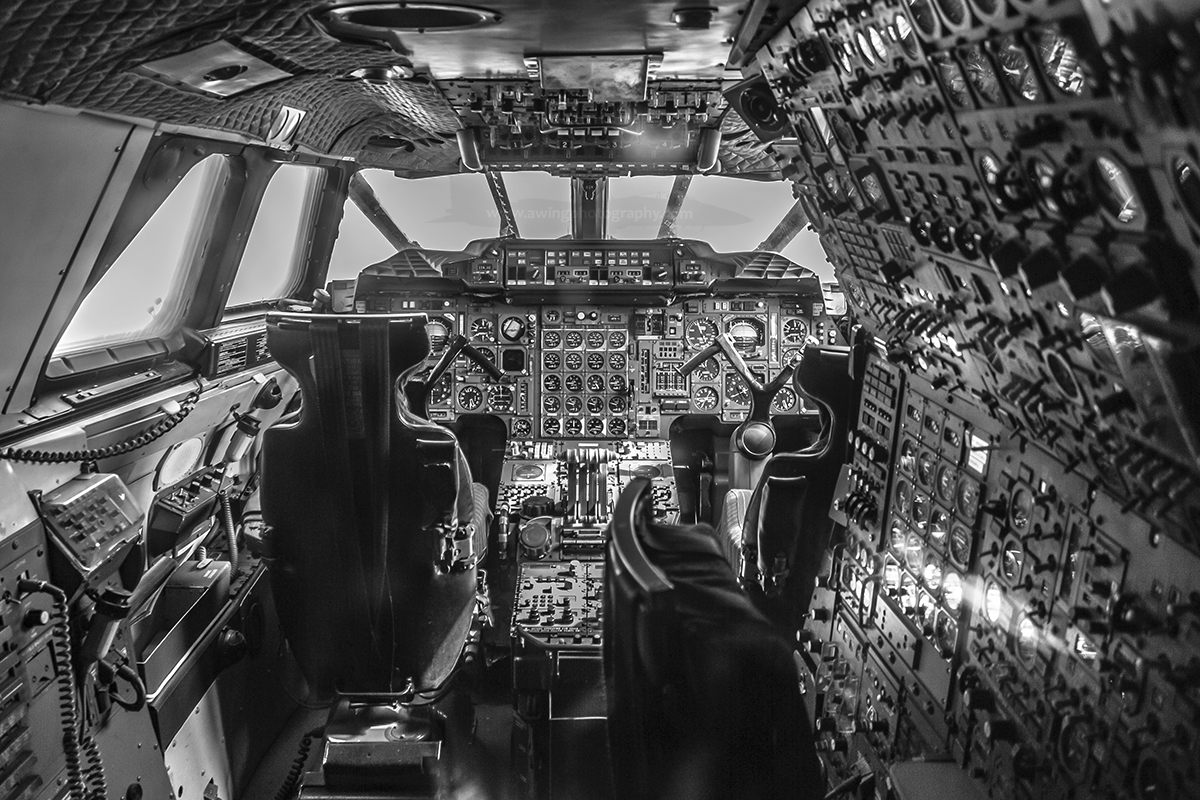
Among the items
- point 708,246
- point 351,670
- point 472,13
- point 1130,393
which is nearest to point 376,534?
point 351,670

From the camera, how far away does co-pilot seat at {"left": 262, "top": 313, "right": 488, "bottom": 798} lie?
3.38 m

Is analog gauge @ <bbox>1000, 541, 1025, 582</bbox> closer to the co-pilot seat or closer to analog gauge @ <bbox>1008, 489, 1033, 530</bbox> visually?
analog gauge @ <bbox>1008, 489, 1033, 530</bbox>

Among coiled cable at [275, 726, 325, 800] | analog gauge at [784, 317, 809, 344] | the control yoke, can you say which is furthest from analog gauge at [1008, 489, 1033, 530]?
analog gauge at [784, 317, 809, 344]

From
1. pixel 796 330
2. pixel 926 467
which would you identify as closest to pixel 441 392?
pixel 796 330

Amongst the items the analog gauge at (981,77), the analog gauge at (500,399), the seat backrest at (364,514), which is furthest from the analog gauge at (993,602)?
the analog gauge at (500,399)

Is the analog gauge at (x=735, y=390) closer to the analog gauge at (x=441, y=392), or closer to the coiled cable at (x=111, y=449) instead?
the analog gauge at (x=441, y=392)

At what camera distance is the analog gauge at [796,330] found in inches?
263

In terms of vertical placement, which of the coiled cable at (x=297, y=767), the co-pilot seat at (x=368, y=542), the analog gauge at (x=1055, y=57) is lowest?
the coiled cable at (x=297, y=767)

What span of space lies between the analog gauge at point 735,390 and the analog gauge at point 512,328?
174 cm

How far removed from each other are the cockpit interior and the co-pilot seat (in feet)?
0.06

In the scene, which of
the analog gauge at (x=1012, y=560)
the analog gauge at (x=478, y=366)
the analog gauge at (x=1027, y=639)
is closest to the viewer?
the analog gauge at (x=1027, y=639)

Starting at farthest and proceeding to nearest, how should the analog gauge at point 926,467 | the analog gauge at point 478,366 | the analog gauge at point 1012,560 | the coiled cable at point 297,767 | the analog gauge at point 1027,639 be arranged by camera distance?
the analog gauge at point 478,366 < the coiled cable at point 297,767 < the analog gauge at point 926,467 < the analog gauge at point 1012,560 < the analog gauge at point 1027,639

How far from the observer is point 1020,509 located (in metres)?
2.13

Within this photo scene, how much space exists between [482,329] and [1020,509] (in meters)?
5.09
